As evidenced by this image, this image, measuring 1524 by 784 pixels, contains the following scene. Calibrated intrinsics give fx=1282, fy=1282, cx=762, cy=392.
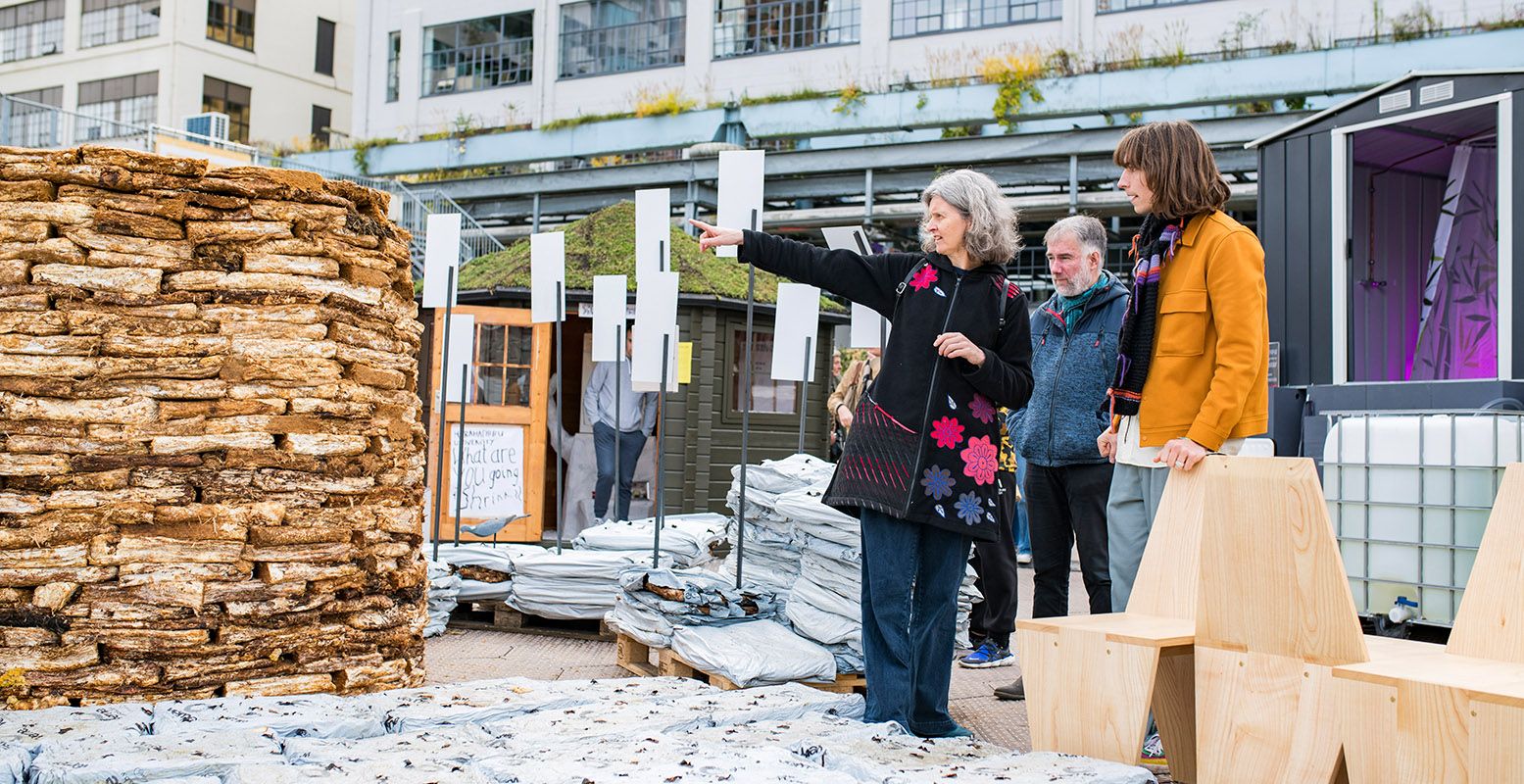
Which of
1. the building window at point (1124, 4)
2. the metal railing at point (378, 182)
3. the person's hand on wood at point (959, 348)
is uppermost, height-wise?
the building window at point (1124, 4)

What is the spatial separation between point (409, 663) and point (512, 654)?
1.27 meters

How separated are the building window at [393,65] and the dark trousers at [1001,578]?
24449mm

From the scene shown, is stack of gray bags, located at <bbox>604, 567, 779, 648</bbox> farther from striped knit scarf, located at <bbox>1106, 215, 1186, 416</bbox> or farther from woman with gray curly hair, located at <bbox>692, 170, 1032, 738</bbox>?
striped knit scarf, located at <bbox>1106, 215, 1186, 416</bbox>

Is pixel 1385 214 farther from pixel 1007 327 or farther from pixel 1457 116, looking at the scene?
pixel 1007 327

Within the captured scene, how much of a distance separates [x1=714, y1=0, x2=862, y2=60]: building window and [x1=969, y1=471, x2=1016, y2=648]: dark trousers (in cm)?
1752

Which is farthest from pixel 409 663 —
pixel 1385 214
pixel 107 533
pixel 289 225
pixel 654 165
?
pixel 654 165

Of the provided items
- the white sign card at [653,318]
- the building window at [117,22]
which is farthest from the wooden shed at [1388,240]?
the building window at [117,22]

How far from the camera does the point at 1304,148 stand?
26.0 ft

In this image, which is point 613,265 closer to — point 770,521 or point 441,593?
point 441,593

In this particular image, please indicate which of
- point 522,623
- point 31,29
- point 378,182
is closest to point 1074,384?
point 522,623

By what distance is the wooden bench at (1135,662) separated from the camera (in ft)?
10.5

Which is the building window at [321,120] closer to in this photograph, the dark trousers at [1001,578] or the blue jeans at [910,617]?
the dark trousers at [1001,578]

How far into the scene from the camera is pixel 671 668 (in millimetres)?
5016

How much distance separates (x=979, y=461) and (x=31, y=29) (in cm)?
3889
